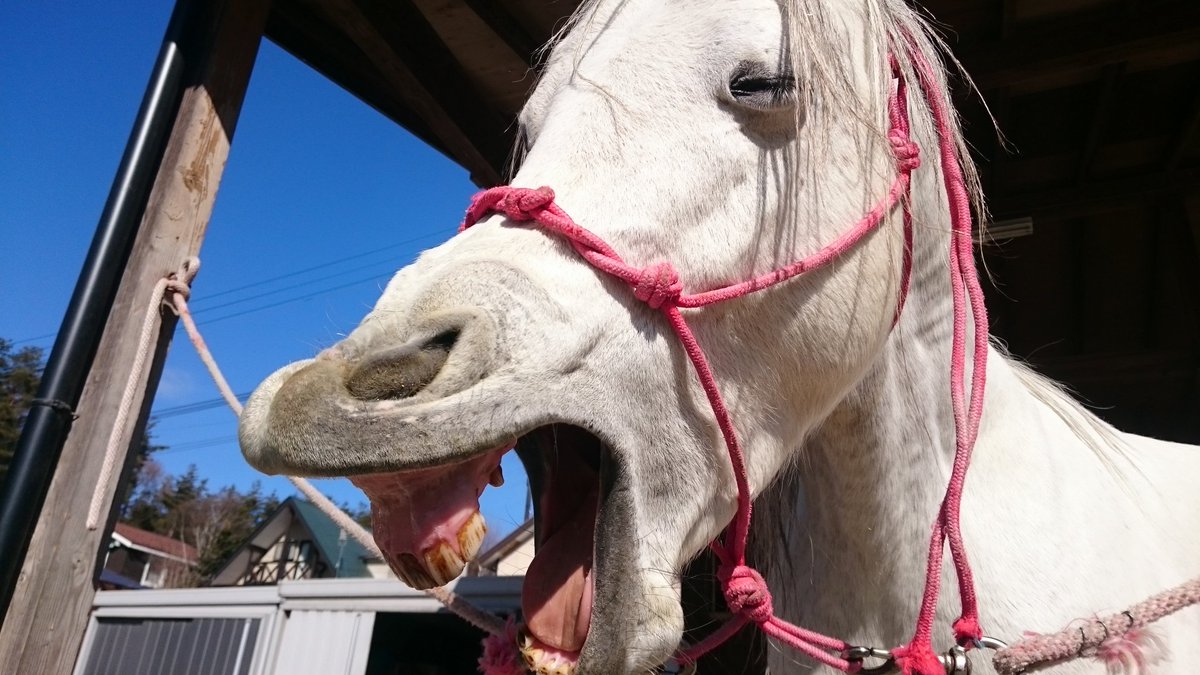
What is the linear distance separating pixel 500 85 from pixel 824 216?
8.74 feet

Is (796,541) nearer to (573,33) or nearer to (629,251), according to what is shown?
(629,251)

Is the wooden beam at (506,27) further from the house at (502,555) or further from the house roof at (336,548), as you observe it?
the house roof at (336,548)

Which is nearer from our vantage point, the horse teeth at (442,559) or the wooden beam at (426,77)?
the horse teeth at (442,559)

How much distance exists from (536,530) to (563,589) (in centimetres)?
13

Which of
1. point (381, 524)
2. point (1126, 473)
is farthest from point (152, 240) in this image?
point (1126, 473)

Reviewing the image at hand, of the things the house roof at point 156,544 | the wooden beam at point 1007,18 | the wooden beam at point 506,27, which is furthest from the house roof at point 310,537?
the wooden beam at point 1007,18

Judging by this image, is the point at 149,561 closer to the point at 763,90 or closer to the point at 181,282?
the point at 181,282

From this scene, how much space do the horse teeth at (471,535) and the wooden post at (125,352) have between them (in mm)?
1457

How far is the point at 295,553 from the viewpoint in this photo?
21719 millimetres

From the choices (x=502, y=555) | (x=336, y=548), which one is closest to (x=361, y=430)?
(x=502, y=555)

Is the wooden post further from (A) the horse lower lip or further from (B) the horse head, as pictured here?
(A) the horse lower lip

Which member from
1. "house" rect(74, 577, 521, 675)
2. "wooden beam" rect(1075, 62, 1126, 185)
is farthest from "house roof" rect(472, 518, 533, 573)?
"wooden beam" rect(1075, 62, 1126, 185)

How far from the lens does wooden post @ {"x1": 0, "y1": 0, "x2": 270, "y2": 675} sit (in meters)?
1.74

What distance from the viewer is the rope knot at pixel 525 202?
0.92m
